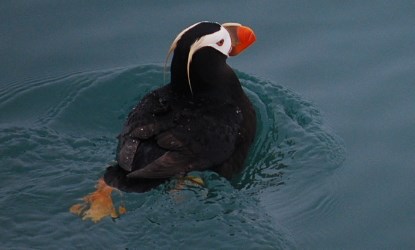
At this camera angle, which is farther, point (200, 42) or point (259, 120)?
point (259, 120)

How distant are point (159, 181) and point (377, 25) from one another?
230 cm

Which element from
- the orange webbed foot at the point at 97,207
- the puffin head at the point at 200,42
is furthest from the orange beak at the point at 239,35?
the orange webbed foot at the point at 97,207

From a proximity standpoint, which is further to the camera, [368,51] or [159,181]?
[368,51]

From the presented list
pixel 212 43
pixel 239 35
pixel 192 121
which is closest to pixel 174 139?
pixel 192 121

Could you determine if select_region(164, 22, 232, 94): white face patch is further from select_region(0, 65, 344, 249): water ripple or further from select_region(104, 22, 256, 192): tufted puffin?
select_region(0, 65, 344, 249): water ripple

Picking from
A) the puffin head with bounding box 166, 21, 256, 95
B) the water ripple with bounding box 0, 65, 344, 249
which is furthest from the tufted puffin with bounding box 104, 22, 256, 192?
the water ripple with bounding box 0, 65, 344, 249

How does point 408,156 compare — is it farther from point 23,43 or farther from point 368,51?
point 23,43

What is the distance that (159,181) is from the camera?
5289mm

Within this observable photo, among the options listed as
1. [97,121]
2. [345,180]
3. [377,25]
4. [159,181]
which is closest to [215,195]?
[159,181]

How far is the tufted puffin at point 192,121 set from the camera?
17.3 feet

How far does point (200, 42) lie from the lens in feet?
18.4

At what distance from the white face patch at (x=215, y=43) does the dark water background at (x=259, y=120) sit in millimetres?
622

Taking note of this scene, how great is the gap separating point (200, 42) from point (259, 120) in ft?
2.74

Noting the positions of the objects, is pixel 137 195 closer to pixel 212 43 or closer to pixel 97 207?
pixel 97 207
